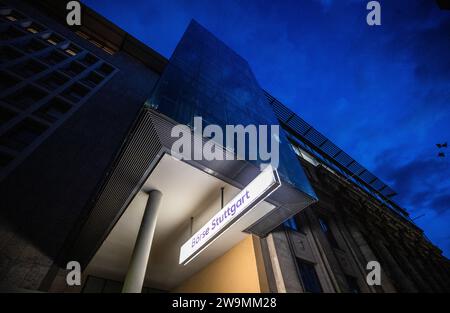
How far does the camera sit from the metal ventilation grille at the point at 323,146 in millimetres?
19922

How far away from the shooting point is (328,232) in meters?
12.6

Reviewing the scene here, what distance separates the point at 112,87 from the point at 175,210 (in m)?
10.4

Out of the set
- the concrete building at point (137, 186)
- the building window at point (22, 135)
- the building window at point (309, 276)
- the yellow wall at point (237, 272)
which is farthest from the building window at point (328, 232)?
the building window at point (22, 135)

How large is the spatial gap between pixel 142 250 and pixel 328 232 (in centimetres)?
1132

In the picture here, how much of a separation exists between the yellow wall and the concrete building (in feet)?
0.16

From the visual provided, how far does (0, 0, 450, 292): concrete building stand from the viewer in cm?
565

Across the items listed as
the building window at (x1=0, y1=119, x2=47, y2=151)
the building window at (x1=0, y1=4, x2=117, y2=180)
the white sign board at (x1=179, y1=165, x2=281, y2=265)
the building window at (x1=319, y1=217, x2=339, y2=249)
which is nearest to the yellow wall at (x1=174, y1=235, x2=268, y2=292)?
the white sign board at (x1=179, y1=165, x2=281, y2=265)

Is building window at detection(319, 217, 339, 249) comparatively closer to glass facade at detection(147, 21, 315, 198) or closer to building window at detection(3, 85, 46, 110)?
glass facade at detection(147, 21, 315, 198)

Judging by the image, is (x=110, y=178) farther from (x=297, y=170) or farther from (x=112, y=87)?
(x=112, y=87)

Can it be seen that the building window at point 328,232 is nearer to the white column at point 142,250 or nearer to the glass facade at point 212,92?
the glass facade at point 212,92

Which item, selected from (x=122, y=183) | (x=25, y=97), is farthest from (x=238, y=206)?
(x=25, y=97)

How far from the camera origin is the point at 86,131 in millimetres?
10094

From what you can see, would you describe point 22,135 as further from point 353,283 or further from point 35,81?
point 353,283

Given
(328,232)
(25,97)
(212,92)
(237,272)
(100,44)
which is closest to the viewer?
(237,272)
